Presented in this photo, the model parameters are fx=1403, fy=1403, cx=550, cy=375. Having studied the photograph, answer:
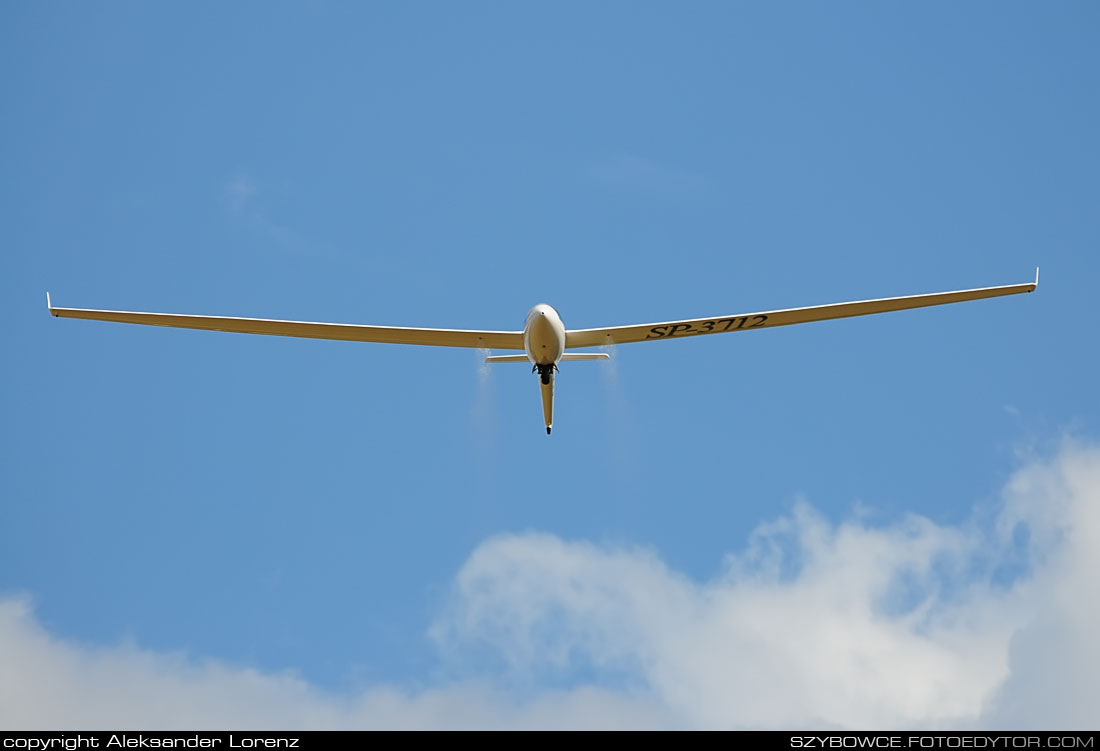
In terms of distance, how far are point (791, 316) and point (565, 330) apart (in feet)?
22.7

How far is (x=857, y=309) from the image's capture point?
40406 mm

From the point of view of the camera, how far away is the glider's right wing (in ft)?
128

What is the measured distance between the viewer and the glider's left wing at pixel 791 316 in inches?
1567

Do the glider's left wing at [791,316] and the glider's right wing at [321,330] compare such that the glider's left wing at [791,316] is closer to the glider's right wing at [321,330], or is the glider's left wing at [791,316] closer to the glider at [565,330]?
the glider at [565,330]

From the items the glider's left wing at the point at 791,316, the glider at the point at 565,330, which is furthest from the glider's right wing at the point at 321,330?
the glider's left wing at the point at 791,316

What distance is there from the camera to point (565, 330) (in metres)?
38.0

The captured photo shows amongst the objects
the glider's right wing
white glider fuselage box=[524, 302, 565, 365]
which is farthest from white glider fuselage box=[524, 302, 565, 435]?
the glider's right wing

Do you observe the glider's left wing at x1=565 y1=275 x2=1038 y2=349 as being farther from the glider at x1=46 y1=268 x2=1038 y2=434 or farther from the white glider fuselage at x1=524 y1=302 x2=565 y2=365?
the white glider fuselage at x1=524 y1=302 x2=565 y2=365

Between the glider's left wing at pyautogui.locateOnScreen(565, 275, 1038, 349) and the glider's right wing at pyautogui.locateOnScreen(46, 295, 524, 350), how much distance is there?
9.48 feet

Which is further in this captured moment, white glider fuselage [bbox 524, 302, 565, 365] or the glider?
the glider
